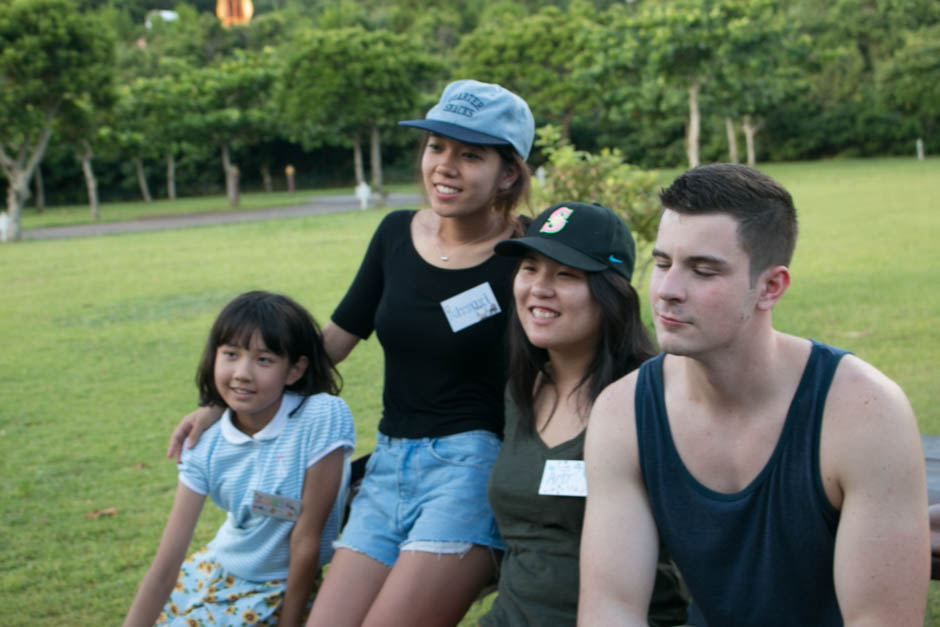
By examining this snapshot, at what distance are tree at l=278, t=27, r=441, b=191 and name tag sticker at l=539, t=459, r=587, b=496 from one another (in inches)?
1287

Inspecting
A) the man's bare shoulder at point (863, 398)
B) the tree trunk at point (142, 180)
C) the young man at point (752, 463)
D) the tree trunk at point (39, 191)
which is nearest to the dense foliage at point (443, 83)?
the tree trunk at point (142, 180)

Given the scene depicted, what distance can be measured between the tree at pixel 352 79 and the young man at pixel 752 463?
109 feet

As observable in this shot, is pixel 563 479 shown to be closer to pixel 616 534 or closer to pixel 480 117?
pixel 616 534

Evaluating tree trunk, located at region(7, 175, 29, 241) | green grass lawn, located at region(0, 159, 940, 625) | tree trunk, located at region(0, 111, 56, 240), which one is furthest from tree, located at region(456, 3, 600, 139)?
green grass lawn, located at region(0, 159, 940, 625)

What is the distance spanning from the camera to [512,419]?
2.88m

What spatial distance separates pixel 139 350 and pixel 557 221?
8169mm

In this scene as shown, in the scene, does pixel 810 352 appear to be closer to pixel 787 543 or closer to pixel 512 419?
pixel 787 543

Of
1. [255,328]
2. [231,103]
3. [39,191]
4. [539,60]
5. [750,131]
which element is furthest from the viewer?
[750,131]

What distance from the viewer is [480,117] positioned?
3217mm

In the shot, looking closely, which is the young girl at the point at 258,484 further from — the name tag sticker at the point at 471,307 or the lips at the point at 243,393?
the name tag sticker at the point at 471,307

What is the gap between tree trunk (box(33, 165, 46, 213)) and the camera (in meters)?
40.8

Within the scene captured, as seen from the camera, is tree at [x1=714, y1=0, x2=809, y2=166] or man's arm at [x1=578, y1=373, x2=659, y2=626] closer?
man's arm at [x1=578, y1=373, x2=659, y2=626]

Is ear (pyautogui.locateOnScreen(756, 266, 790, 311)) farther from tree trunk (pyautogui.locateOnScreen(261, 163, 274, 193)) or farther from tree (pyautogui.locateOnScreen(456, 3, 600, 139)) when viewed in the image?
tree trunk (pyautogui.locateOnScreen(261, 163, 274, 193))

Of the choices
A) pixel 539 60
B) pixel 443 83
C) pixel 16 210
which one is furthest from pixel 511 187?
pixel 443 83
